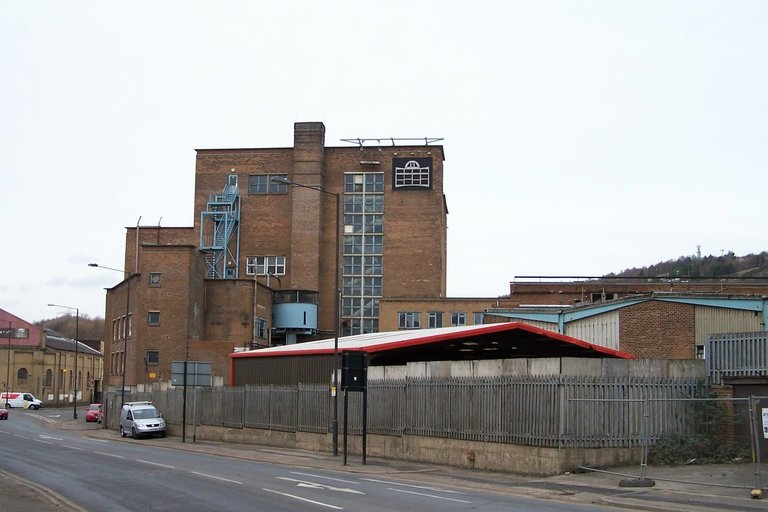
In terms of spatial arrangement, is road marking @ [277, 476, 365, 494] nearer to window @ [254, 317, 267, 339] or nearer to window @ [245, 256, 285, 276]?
window @ [254, 317, 267, 339]

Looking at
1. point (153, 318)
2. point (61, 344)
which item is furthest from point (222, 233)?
point (61, 344)

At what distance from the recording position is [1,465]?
93.0 feet

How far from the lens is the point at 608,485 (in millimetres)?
20656

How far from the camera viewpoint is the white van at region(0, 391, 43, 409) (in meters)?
103

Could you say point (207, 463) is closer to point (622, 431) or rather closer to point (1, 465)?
point (1, 465)

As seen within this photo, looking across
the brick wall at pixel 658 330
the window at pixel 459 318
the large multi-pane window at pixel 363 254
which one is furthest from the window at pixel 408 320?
the brick wall at pixel 658 330

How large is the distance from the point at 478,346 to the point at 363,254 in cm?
4821

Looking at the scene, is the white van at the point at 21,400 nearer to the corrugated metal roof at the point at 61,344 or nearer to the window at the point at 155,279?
the corrugated metal roof at the point at 61,344

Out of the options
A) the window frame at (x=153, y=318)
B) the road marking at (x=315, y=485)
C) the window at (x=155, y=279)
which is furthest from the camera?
the window at (x=155, y=279)

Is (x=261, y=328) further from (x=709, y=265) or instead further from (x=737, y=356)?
(x=709, y=265)

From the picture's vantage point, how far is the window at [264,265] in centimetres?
8594

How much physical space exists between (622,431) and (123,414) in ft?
113

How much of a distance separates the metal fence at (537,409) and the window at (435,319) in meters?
46.5

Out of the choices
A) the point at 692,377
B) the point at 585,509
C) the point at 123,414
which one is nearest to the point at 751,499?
the point at 585,509
